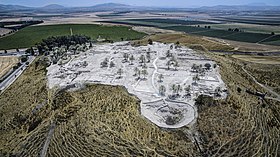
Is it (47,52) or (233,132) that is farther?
(47,52)

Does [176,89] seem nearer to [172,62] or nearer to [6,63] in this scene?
[172,62]

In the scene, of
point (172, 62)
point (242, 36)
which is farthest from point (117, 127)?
point (242, 36)

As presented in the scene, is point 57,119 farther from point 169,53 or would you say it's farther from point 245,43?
point 245,43

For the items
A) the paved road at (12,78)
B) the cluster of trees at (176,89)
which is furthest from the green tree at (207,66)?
the paved road at (12,78)

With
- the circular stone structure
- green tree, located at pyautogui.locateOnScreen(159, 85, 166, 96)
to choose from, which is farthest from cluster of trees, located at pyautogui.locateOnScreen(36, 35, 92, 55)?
the circular stone structure

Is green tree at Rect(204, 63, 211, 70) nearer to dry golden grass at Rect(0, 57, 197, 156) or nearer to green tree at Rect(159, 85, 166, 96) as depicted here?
green tree at Rect(159, 85, 166, 96)

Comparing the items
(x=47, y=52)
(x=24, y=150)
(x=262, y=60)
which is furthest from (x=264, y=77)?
(x=47, y=52)
